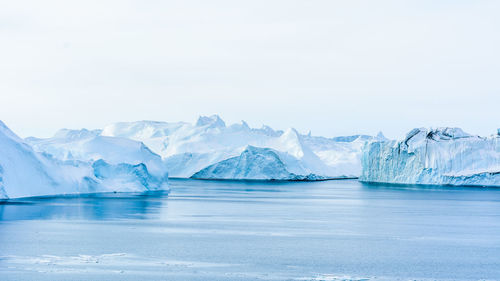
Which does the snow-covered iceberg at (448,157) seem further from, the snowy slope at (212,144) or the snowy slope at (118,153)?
the snowy slope at (118,153)

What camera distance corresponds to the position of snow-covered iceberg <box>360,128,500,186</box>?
194ft

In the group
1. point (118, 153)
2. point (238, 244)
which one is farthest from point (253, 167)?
point (238, 244)

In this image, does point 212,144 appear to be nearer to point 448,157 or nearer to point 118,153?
point 448,157

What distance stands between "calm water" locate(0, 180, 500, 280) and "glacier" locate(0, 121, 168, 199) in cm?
258

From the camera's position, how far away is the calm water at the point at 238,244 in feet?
41.0

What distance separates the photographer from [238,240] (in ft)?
56.5

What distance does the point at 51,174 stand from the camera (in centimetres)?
3309

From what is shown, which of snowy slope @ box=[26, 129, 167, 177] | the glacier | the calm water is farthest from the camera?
snowy slope @ box=[26, 129, 167, 177]

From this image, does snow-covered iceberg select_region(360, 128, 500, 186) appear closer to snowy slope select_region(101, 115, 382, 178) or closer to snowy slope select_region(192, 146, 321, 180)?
snowy slope select_region(192, 146, 321, 180)

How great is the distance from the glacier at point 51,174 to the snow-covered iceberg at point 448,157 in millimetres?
28201

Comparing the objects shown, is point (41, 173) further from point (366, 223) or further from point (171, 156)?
point (171, 156)

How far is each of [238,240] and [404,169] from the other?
4858cm

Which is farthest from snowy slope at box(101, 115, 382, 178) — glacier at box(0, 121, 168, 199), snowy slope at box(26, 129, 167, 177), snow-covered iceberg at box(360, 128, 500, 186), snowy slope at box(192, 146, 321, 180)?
glacier at box(0, 121, 168, 199)

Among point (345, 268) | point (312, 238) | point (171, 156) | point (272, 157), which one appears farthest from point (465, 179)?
point (345, 268)
